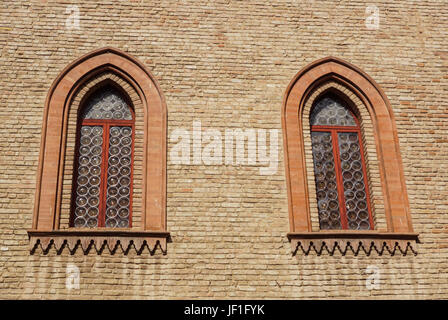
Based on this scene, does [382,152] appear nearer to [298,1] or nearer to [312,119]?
[312,119]

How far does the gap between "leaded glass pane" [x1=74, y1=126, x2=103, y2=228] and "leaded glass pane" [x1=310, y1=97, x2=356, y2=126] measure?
319 cm

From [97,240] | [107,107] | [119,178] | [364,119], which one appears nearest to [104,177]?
[119,178]

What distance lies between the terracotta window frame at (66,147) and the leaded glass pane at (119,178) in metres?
0.26

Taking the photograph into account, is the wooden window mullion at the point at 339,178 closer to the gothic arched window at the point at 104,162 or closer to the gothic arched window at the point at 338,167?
the gothic arched window at the point at 338,167

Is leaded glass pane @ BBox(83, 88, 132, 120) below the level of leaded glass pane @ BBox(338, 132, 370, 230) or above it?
above

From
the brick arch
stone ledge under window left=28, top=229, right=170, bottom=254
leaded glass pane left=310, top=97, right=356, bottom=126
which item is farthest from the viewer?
leaded glass pane left=310, top=97, right=356, bottom=126

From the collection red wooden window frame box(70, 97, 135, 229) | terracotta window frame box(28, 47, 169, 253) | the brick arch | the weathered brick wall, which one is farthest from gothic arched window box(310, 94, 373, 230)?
red wooden window frame box(70, 97, 135, 229)

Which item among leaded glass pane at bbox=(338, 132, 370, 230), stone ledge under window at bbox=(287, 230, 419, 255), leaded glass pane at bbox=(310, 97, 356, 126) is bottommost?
stone ledge under window at bbox=(287, 230, 419, 255)

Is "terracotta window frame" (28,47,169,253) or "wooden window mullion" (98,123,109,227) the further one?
"wooden window mullion" (98,123,109,227)

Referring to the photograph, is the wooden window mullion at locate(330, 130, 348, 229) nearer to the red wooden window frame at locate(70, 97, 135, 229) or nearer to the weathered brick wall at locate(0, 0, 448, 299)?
the weathered brick wall at locate(0, 0, 448, 299)

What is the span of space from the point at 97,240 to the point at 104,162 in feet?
3.94

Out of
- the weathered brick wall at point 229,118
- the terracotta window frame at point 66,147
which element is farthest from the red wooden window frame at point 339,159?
the terracotta window frame at point 66,147

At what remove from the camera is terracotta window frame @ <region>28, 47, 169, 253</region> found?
6.57 m

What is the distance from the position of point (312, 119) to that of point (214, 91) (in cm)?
155
